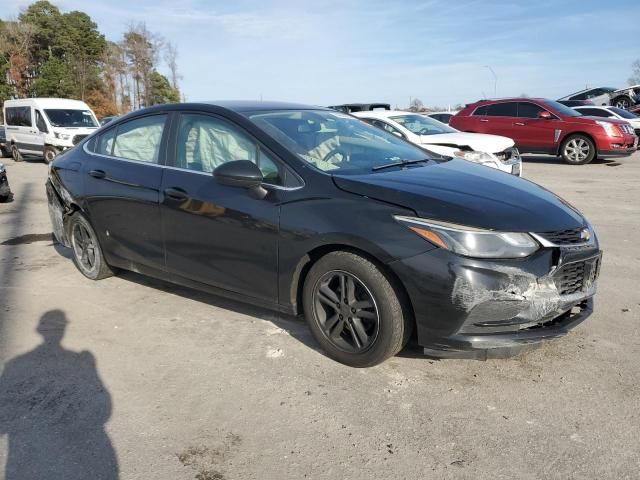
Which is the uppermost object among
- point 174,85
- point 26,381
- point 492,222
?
point 174,85

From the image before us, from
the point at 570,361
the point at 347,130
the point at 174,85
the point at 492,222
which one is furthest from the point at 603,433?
the point at 174,85

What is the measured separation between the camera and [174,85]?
5753cm

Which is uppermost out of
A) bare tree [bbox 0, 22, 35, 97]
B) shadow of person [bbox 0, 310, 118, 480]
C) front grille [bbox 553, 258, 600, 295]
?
bare tree [bbox 0, 22, 35, 97]

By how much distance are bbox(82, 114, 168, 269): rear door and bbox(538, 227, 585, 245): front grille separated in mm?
2685

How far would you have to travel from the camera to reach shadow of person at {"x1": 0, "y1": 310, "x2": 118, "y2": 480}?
8.16ft

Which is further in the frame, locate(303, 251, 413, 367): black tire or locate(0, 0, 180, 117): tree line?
locate(0, 0, 180, 117): tree line

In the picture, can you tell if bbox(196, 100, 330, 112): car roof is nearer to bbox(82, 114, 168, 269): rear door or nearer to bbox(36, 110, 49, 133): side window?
bbox(82, 114, 168, 269): rear door

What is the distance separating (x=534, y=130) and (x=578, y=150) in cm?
123

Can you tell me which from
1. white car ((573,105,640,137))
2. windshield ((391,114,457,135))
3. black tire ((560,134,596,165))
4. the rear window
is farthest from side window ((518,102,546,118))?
the rear window

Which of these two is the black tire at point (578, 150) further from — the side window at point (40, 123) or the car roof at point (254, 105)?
the side window at point (40, 123)

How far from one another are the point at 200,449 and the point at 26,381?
136 centimetres

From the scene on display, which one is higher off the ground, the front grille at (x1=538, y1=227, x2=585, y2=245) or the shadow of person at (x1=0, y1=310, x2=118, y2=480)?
the front grille at (x1=538, y1=227, x2=585, y2=245)

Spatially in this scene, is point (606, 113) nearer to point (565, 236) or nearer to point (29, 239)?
point (565, 236)

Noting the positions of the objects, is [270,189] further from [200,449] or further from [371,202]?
[200,449]
